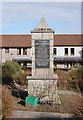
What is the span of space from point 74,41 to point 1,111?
92.7 ft

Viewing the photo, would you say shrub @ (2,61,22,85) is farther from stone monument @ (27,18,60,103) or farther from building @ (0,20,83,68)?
building @ (0,20,83,68)

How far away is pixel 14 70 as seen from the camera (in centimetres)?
1627

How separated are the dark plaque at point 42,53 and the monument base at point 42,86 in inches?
30.7

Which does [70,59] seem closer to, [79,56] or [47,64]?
[79,56]

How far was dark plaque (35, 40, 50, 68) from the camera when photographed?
9258 mm

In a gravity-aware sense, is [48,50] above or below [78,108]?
above

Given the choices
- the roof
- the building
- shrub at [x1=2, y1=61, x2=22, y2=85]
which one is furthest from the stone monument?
the roof

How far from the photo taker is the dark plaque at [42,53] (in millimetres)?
9258

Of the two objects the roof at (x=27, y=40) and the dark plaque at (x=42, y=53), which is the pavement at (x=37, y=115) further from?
the roof at (x=27, y=40)

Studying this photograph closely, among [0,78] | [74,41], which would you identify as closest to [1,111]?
[0,78]

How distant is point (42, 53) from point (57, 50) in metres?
23.0

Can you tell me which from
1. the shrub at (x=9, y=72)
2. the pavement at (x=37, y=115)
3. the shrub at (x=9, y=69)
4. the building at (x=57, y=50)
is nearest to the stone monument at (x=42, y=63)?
the pavement at (x=37, y=115)

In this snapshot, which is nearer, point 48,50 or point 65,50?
point 48,50

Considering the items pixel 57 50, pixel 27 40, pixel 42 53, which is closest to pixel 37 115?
pixel 42 53
